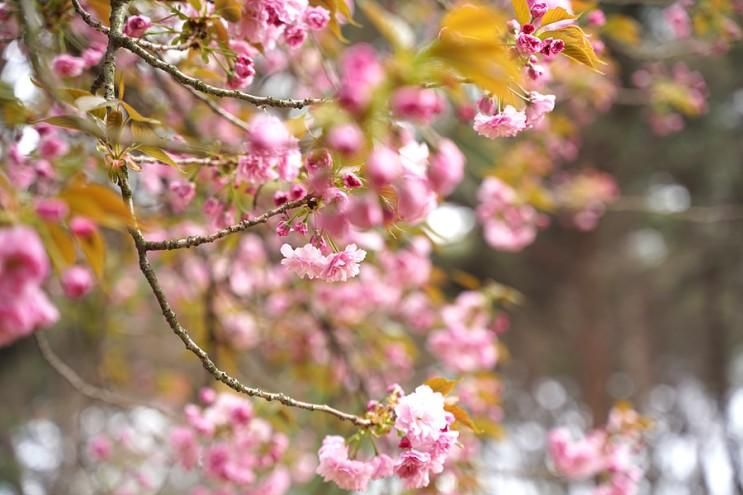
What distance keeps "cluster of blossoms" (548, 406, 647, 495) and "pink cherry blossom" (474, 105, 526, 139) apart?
1052 millimetres

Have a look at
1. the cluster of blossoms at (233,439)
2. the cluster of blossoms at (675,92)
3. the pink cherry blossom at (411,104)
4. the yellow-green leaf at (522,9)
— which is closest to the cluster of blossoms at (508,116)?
the yellow-green leaf at (522,9)

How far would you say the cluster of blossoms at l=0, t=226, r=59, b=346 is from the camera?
1.65 ft

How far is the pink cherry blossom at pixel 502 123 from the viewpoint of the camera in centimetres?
92

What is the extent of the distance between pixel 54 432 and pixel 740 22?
5.36 metres

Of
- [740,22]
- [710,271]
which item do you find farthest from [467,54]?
[710,271]

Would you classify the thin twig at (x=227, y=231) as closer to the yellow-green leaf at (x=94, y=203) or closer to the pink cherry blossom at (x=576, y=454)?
the yellow-green leaf at (x=94, y=203)

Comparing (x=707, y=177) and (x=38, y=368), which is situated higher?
(x=707, y=177)

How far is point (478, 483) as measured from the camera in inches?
68.7

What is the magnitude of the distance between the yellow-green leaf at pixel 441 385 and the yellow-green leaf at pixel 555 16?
0.54 metres

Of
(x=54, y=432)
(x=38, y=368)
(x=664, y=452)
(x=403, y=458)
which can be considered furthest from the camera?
(x=664, y=452)

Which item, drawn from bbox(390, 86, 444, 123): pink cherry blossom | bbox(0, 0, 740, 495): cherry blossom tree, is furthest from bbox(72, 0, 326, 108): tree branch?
bbox(390, 86, 444, 123): pink cherry blossom

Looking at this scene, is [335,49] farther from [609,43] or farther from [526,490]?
[526,490]

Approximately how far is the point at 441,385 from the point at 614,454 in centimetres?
89

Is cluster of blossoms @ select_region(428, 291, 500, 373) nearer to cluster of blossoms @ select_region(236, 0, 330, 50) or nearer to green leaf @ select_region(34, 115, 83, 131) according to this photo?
cluster of blossoms @ select_region(236, 0, 330, 50)
